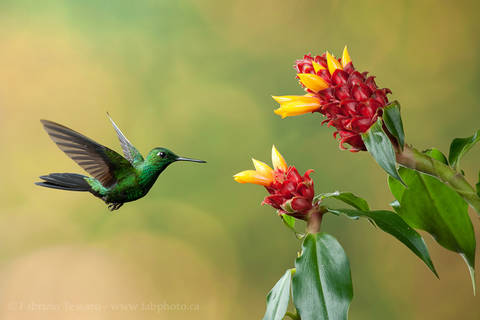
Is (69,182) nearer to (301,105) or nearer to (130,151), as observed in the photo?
(130,151)

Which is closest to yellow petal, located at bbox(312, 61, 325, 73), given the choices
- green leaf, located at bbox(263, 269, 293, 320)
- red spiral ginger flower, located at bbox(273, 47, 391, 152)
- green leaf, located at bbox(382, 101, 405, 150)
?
red spiral ginger flower, located at bbox(273, 47, 391, 152)

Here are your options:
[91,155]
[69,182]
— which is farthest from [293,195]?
[69,182]

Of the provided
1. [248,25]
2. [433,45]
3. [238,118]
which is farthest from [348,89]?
[433,45]

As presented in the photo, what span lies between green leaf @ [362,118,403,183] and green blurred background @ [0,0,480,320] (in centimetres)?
114

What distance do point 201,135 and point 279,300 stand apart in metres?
1.07

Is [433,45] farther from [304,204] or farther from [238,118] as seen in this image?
[304,204]

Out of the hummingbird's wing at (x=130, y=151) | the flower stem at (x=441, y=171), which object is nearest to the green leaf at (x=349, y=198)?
the flower stem at (x=441, y=171)

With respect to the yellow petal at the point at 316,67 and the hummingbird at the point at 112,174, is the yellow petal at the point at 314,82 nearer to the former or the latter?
the yellow petal at the point at 316,67

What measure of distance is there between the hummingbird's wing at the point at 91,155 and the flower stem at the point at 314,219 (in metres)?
0.50

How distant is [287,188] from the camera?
618mm

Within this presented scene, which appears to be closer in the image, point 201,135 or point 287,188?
point 287,188

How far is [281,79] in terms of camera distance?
1705 mm

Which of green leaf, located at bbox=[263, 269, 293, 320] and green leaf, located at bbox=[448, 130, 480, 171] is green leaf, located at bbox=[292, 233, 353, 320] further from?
green leaf, located at bbox=[448, 130, 480, 171]

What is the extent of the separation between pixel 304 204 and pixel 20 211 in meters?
1.16
